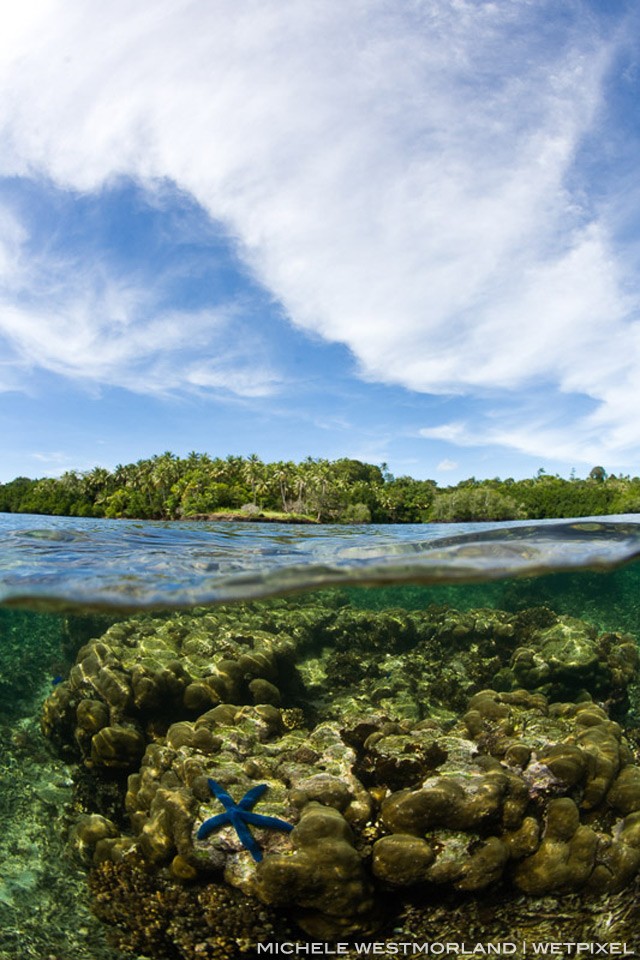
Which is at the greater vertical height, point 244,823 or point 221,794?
point 221,794

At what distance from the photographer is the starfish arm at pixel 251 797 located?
16.5 ft

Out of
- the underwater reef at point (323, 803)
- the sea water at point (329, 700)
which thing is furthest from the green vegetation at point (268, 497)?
the underwater reef at point (323, 803)

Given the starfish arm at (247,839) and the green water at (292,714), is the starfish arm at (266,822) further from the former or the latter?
the green water at (292,714)

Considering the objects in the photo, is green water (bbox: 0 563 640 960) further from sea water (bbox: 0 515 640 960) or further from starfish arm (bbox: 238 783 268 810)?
starfish arm (bbox: 238 783 268 810)

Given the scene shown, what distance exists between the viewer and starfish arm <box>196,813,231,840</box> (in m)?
4.83

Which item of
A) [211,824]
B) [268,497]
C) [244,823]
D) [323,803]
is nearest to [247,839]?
[244,823]

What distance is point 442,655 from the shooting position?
9016mm

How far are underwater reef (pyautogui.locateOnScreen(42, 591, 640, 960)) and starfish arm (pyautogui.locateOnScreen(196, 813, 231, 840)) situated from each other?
1.4 inches

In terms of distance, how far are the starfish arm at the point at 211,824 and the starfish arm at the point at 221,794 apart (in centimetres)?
10

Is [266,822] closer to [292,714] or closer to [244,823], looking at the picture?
[244,823]

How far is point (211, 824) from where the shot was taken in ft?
15.9

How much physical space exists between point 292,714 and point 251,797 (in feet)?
6.55

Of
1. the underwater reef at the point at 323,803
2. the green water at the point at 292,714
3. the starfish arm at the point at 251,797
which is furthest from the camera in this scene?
the starfish arm at the point at 251,797

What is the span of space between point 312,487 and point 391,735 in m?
75.4
